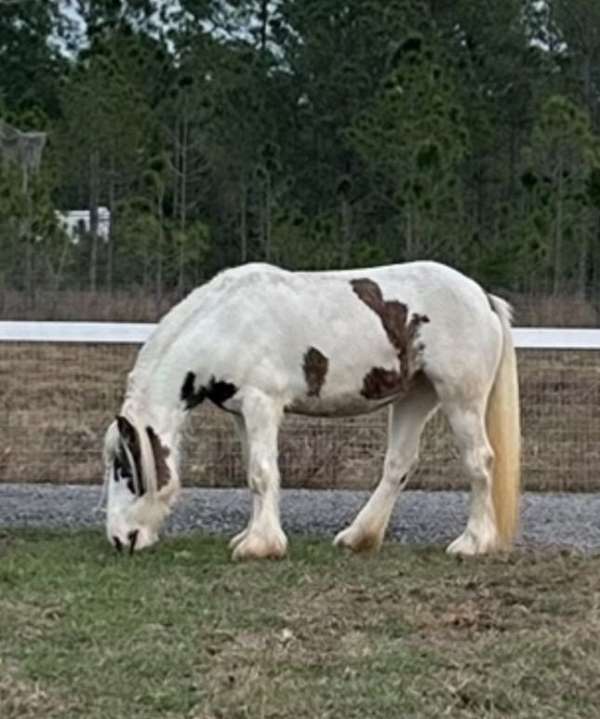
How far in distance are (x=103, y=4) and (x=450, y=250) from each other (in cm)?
1046

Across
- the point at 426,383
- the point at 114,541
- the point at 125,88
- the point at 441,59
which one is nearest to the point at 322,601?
the point at 114,541

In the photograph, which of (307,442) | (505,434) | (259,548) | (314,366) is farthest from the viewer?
(307,442)

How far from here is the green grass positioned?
3818mm

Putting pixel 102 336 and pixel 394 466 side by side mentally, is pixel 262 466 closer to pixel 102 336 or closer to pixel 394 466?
pixel 394 466

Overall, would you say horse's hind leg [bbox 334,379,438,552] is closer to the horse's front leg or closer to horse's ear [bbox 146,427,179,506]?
the horse's front leg

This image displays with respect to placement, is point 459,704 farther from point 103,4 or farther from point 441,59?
point 103,4

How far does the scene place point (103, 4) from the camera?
90.9ft

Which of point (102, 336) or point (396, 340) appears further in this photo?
point (102, 336)

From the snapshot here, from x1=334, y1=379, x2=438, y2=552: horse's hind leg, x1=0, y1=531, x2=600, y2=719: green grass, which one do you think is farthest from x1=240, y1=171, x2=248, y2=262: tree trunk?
x1=0, y1=531, x2=600, y2=719: green grass

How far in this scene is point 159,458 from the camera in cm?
608

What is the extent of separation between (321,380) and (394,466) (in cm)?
64

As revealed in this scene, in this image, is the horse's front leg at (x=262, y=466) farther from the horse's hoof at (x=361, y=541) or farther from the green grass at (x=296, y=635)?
the horse's hoof at (x=361, y=541)

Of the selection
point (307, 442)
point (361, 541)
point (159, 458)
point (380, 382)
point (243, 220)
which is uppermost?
point (243, 220)

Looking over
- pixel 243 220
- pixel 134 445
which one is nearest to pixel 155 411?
pixel 134 445
